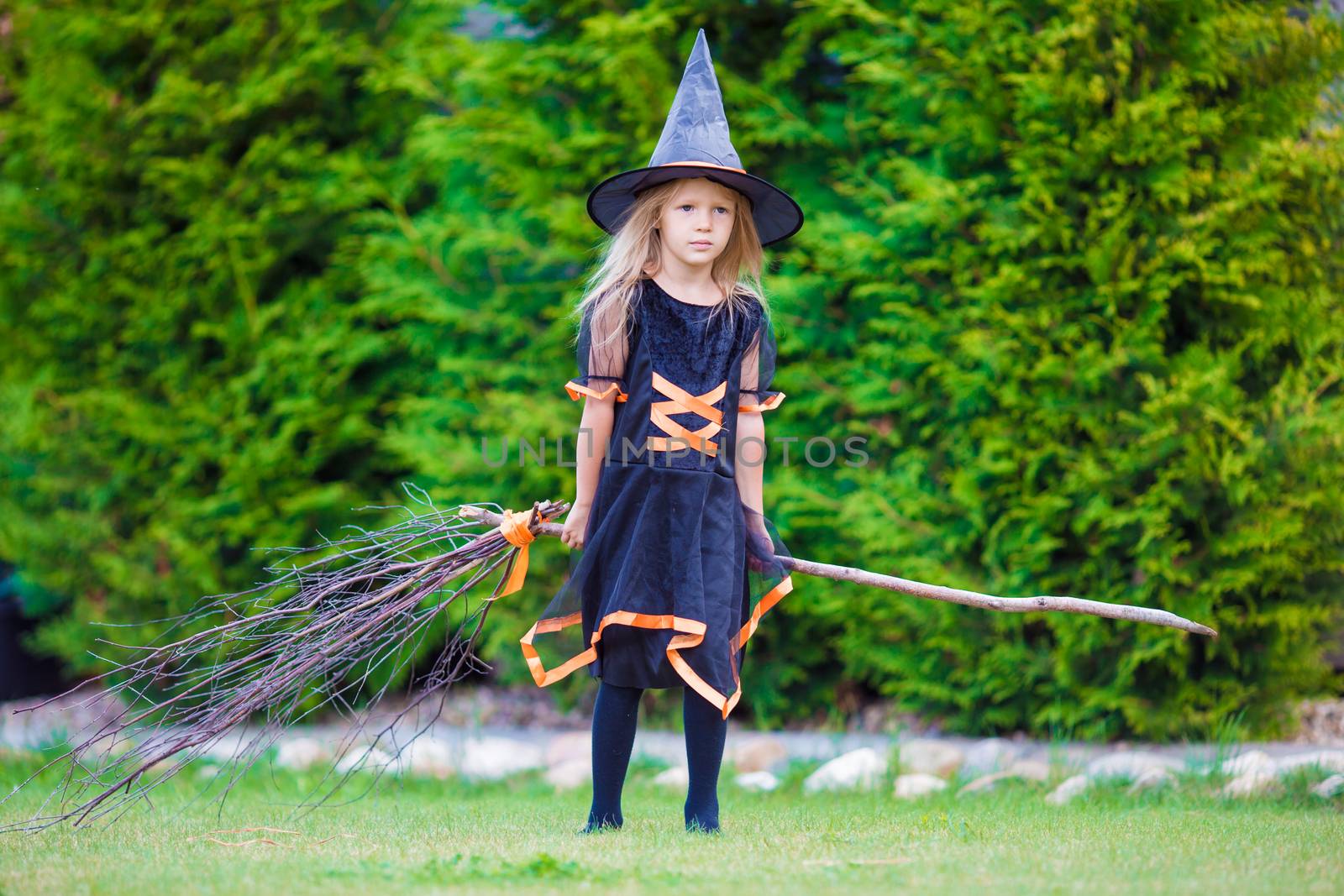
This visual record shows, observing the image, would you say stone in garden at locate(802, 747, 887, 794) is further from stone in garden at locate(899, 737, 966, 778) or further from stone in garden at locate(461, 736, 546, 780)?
stone in garden at locate(461, 736, 546, 780)

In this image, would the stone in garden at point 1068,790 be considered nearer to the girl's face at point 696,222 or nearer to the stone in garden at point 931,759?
the stone in garden at point 931,759

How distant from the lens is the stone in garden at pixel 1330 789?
142 inches

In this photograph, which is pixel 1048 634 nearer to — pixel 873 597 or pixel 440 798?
pixel 873 597

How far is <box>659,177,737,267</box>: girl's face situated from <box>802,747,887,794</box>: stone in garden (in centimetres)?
192

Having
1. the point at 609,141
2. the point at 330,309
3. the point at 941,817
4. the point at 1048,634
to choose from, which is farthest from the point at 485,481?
the point at 941,817

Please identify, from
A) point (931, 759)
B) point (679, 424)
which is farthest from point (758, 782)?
point (679, 424)

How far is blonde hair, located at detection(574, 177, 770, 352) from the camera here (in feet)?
10.4

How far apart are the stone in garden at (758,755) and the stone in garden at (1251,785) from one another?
1561 millimetres

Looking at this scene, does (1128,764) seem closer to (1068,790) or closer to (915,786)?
(1068,790)

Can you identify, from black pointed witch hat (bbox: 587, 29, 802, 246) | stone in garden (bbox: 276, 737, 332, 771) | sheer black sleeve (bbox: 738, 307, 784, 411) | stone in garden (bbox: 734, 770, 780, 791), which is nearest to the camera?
black pointed witch hat (bbox: 587, 29, 802, 246)

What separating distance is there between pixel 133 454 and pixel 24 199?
53.0 inches

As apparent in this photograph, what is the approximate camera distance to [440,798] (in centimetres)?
416

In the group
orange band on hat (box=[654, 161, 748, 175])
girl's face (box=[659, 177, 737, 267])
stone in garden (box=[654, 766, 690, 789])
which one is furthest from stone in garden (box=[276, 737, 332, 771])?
orange band on hat (box=[654, 161, 748, 175])

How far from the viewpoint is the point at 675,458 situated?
10.1 feet
